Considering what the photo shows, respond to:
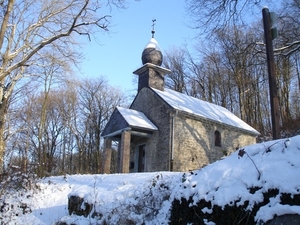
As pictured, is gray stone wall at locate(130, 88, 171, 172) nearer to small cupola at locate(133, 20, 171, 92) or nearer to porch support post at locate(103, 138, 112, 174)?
small cupola at locate(133, 20, 171, 92)

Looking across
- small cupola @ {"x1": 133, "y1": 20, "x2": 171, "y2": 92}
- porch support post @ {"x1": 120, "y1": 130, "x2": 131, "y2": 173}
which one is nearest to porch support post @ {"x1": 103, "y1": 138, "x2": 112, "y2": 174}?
porch support post @ {"x1": 120, "y1": 130, "x2": 131, "y2": 173}

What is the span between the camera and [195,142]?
1817 centimetres

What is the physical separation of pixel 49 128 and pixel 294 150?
32.4 metres

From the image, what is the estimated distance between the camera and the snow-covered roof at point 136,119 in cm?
1727

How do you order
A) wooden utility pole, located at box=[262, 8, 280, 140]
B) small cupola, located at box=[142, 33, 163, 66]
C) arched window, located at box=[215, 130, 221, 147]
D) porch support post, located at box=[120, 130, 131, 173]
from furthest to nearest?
small cupola, located at box=[142, 33, 163, 66] → arched window, located at box=[215, 130, 221, 147] → porch support post, located at box=[120, 130, 131, 173] → wooden utility pole, located at box=[262, 8, 280, 140]

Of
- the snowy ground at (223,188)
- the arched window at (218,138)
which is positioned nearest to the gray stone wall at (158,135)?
the arched window at (218,138)

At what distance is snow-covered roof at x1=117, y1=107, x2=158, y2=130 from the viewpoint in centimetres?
1727

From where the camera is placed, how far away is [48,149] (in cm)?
3250

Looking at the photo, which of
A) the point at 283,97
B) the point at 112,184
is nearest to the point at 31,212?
the point at 112,184

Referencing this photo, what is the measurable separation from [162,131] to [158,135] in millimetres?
439

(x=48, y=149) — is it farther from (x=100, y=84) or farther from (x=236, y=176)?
(x=236, y=176)

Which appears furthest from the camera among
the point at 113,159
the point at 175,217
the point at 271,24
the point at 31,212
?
the point at 113,159

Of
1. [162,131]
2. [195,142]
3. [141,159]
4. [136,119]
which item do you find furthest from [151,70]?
[141,159]

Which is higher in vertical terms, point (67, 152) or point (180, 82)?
point (180, 82)
